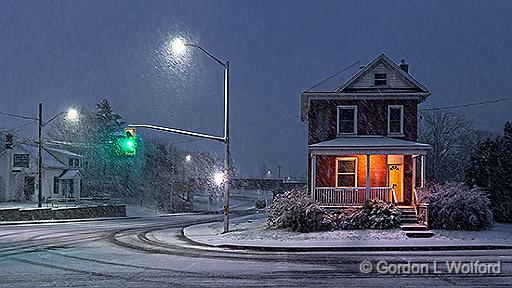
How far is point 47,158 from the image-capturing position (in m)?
60.0

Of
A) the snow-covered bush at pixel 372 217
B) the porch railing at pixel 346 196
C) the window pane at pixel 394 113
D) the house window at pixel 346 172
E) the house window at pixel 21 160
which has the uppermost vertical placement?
the window pane at pixel 394 113

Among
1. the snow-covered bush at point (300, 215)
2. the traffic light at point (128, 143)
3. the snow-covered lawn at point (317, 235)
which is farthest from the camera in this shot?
the snow-covered bush at point (300, 215)

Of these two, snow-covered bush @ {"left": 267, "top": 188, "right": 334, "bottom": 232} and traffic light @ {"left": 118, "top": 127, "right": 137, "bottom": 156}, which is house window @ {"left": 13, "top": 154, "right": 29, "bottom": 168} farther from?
snow-covered bush @ {"left": 267, "top": 188, "right": 334, "bottom": 232}

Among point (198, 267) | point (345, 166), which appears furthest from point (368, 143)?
point (198, 267)

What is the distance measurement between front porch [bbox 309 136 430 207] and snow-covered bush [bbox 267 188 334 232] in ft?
7.44

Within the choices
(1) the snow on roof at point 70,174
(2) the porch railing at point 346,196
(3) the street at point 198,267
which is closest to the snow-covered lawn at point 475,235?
(3) the street at point 198,267

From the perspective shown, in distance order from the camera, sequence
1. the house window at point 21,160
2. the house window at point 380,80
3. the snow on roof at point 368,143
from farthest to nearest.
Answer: the house window at point 21,160
the house window at point 380,80
the snow on roof at point 368,143

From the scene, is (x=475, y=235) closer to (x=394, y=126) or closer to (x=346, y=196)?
(x=346, y=196)

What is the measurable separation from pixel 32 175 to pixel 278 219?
39116 mm

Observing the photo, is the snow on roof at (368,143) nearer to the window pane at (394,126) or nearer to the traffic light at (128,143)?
the window pane at (394,126)

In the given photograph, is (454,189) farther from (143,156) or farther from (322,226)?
(143,156)

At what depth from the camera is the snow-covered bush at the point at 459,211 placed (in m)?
23.9

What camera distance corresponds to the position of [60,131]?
81500 mm

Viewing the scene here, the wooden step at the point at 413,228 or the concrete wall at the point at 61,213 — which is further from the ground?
the wooden step at the point at 413,228
